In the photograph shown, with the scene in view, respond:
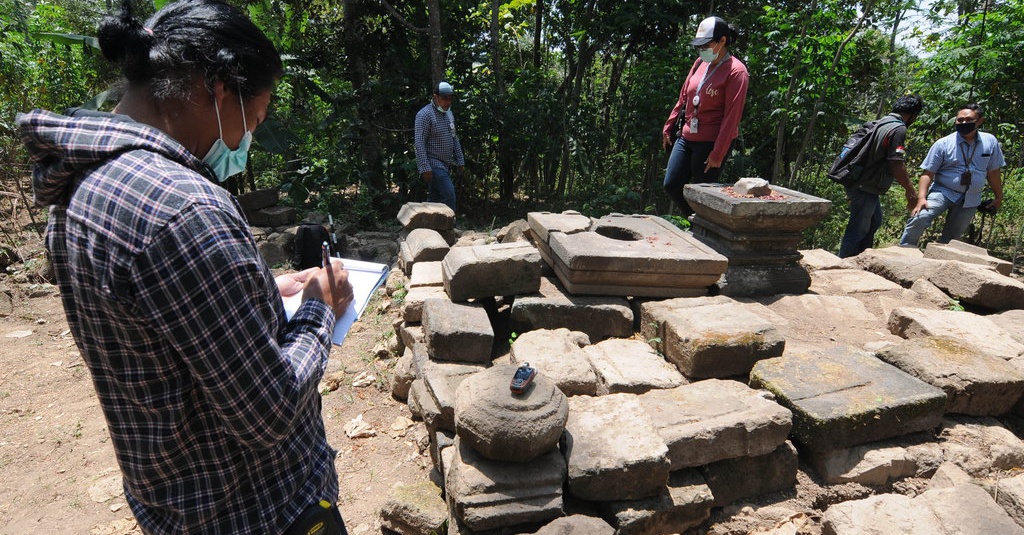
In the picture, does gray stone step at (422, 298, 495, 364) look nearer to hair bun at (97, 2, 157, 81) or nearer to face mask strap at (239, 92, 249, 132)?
face mask strap at (239, 92, 249, 132)

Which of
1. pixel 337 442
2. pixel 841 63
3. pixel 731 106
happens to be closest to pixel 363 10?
pixel 731 106

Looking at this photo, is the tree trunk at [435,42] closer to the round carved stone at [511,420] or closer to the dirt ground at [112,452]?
the dirt ground at [112,452]

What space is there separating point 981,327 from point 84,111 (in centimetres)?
449

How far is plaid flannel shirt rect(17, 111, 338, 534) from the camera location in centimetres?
90

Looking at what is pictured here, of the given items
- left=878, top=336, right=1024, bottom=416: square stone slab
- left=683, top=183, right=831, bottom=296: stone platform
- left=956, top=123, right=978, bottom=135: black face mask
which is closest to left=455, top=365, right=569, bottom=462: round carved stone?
left=878, top=336, right=1024, bottom=416: square stone slab

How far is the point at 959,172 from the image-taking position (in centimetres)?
537

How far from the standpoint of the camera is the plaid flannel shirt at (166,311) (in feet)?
2.97

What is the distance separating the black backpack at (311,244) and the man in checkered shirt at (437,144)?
5.10m

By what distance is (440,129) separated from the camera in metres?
6.61

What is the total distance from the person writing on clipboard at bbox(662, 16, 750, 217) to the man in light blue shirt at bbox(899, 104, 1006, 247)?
2.22 m

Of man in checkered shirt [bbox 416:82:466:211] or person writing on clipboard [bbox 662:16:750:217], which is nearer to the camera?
person writing on clipboard [bbox 662:16:750:217]

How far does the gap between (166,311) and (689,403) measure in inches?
89.5

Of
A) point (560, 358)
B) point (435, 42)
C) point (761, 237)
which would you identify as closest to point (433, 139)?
point (435, 42)

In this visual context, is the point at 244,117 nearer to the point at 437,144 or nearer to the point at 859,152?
the point at 859,152
